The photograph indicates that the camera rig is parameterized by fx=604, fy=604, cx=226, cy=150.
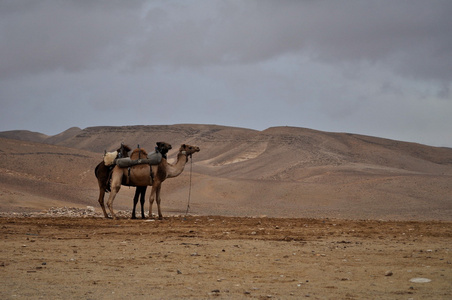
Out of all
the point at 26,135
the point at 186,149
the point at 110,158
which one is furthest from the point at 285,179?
the point at 26,135

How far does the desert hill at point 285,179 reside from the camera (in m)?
33.3

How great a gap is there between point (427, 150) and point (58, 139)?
100424mm

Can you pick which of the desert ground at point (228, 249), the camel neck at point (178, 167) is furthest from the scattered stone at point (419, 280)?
the camel neck at point (178, 167)

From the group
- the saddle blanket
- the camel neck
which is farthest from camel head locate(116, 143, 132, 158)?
the camel neck

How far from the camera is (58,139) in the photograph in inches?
6289

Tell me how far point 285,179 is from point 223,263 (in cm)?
4836

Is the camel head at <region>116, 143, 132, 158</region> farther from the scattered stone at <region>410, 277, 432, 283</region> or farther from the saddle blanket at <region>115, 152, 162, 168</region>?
the scattered stone at <region>410, 277, 432, 283</region>

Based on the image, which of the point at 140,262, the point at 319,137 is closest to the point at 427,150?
the point at 319,137

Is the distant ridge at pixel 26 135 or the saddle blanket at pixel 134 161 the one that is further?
the distant ridge at pixel 26 135

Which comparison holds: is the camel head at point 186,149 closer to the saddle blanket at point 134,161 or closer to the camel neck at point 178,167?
the camel neck at point 178,167

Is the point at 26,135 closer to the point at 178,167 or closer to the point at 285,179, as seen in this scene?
the point at 285,179

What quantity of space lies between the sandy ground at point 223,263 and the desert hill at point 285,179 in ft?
44.0

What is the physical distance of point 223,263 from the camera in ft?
34.7

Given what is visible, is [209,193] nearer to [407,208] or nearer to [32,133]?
[407,208]
